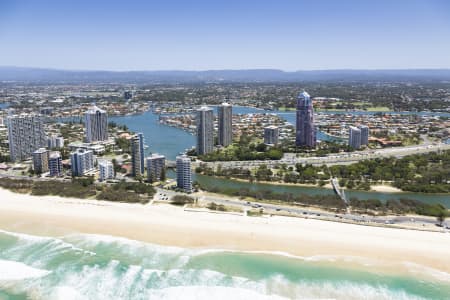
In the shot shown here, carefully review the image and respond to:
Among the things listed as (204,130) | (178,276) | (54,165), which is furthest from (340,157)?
(54,165)

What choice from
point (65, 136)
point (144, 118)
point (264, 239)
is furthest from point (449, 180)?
point (144, 118)

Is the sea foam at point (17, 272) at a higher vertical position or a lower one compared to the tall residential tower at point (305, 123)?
lower

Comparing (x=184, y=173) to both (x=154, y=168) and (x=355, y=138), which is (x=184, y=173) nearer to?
(x=154, y=168)

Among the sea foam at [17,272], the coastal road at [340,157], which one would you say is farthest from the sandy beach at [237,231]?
the coastal road at [340,157]

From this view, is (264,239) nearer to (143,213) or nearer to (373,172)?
(143,213)

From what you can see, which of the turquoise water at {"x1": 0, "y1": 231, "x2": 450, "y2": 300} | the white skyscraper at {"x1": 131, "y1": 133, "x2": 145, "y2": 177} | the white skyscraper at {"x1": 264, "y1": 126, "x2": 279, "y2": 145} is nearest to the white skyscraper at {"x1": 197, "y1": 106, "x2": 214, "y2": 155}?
the white skyscraper at {"x1": 264, "y1": 126, "x2": 279, "y2": 145}

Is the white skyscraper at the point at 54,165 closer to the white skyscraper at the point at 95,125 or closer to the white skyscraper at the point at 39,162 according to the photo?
the white skyscraper at the point at 39,162

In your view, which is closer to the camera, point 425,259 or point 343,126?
point 425,259
